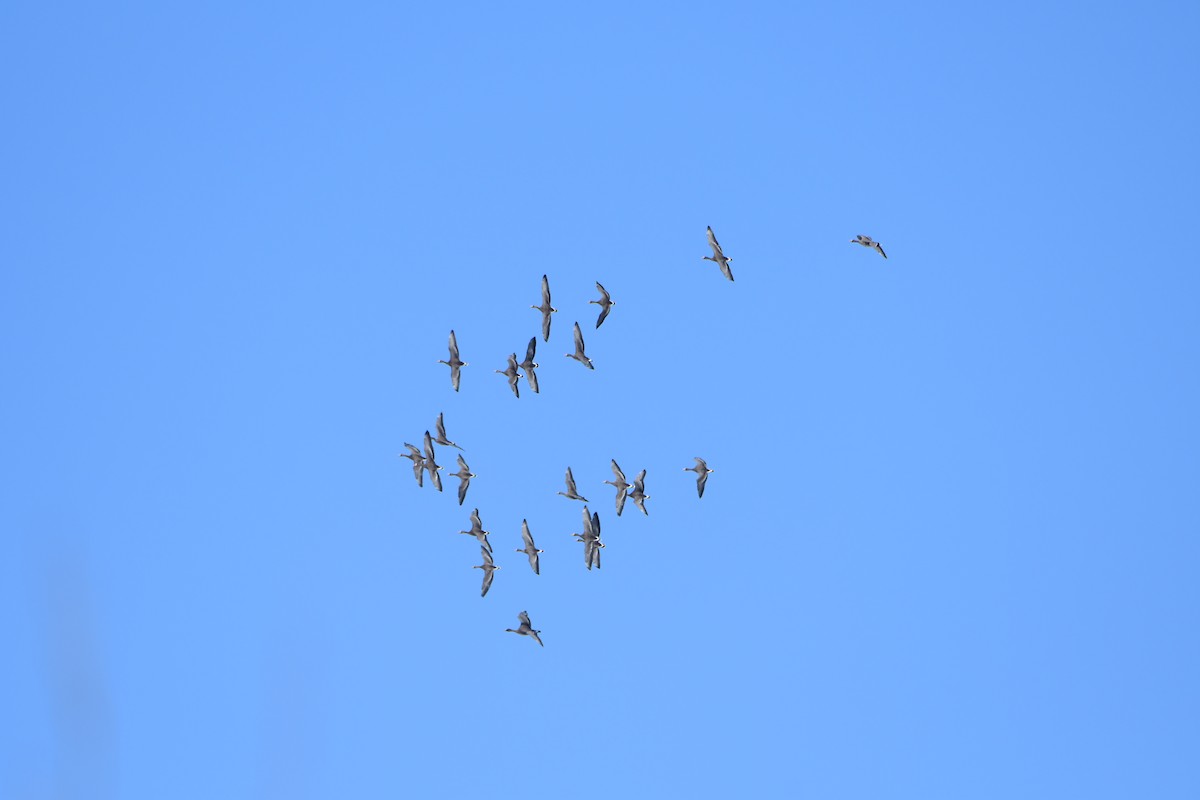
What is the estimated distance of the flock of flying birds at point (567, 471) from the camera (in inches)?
3287

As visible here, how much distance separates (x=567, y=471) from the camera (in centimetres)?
8731

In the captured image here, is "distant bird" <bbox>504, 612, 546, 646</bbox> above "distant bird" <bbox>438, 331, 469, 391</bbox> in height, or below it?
below

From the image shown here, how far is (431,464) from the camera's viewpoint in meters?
89.0

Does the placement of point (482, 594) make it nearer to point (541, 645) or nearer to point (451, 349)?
point (541, 645)

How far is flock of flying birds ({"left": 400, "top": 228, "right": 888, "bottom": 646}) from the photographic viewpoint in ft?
274

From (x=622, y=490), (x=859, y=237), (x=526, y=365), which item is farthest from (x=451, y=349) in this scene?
(x=859, y=237)

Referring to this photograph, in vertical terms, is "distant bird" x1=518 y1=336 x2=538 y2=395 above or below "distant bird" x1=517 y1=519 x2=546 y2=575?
above

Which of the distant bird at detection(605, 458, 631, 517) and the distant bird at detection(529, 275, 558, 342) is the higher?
the distant bird at detection(529, 275, 558, 342)

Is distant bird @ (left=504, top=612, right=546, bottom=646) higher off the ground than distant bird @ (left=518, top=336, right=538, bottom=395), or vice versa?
distant bird @ (left=518, top=336, right=538, bottom=395)

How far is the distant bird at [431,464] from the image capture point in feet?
291

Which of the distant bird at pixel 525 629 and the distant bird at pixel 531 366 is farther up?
the distant bird at pixel 531 366

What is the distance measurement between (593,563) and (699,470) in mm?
5614

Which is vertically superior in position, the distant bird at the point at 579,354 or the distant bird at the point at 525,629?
the distant bird at the point at 579,354

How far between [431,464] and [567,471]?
6.05m
